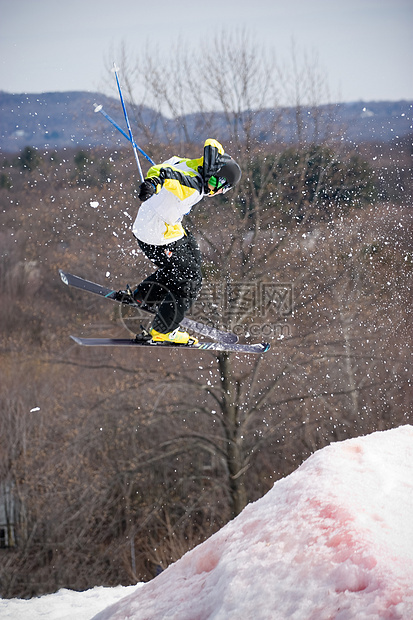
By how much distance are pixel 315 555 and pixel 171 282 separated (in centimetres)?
353

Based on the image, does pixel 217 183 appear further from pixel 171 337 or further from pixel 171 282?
pixel 171 337

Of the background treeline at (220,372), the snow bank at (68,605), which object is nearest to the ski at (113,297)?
the snow bank at (68,605)

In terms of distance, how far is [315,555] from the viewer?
2.25 meters

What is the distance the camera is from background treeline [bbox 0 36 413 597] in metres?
16.8

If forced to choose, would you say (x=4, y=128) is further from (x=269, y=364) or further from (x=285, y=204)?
(x=269, y=364)

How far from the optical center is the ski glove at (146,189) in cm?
419

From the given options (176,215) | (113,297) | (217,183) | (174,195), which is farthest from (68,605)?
(217,183)

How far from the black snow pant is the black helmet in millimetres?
693

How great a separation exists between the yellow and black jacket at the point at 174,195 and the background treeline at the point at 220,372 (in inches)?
424

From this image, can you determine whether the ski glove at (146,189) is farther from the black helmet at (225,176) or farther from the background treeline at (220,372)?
the background treeline at (220,372)

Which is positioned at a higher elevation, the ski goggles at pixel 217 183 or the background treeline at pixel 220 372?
the ski goggles at pixel 217 183

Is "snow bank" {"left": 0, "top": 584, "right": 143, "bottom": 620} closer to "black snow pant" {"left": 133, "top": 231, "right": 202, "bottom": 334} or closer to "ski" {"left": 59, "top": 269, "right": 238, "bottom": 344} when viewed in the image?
"black snow pant" {"left": 133, "top": 231, "right": 202, "bottom": 334}

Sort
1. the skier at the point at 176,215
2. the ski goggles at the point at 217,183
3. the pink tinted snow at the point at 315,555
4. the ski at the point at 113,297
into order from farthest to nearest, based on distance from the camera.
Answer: the ski at the point at 113,297 → the ski goggles at the point at 217,183 → the skier at the point at 176,215 → the pink tinted snow at the point at 315,555

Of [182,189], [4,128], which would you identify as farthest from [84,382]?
[182,189]
